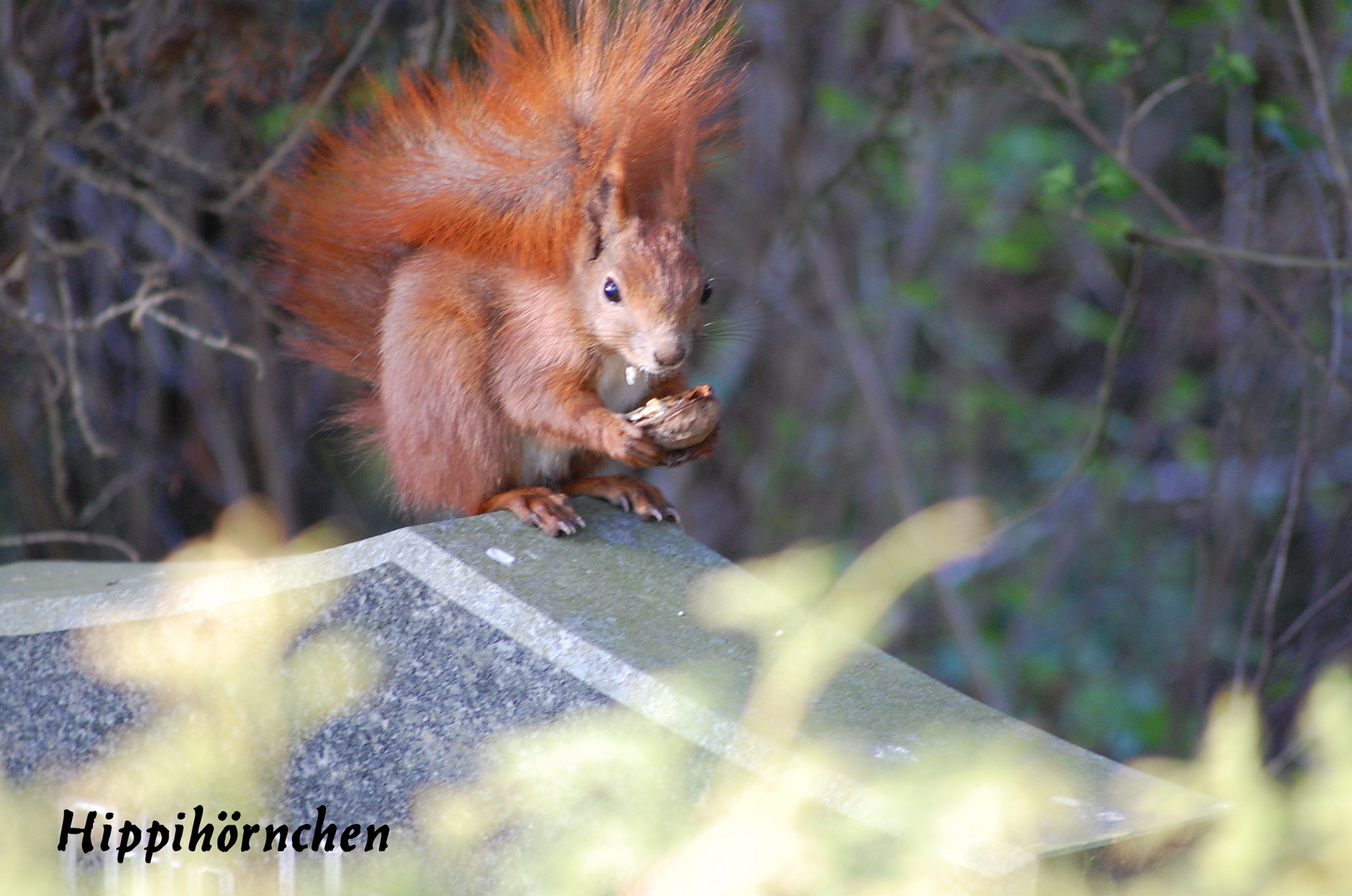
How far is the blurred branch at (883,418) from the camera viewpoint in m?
3.98

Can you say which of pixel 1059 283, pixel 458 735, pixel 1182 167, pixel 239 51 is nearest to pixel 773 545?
pixel 1059 283

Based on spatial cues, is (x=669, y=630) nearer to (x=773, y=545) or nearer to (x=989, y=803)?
(x=989, y=803)

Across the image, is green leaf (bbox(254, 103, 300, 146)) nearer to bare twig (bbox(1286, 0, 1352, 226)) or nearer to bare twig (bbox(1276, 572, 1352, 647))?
bare twig (bbox(1286, 0, 1352, 226))

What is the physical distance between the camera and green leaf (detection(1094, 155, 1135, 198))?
2830 mm

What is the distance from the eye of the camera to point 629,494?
6.86ft

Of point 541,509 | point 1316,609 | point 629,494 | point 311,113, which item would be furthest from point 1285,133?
point 311,113

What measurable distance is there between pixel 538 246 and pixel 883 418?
2271mm

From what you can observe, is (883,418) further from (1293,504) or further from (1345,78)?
(1345,78)

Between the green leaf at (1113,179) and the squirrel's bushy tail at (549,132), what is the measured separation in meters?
1.12

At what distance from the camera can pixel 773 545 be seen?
15.2 feet

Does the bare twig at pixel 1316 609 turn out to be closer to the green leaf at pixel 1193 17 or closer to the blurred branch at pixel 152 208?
the green leaf at pixel 1193 17

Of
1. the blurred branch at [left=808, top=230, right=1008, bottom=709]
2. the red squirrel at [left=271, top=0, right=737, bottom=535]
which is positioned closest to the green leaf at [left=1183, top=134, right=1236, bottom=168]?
the blurred branch at [left=808, top=230, right=1008, bottom=709]

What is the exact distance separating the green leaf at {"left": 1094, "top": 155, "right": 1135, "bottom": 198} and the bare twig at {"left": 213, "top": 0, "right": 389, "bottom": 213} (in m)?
1.57

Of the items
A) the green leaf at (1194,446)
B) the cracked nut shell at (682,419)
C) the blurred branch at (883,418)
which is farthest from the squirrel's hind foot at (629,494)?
the green leaf at (1194,446)
